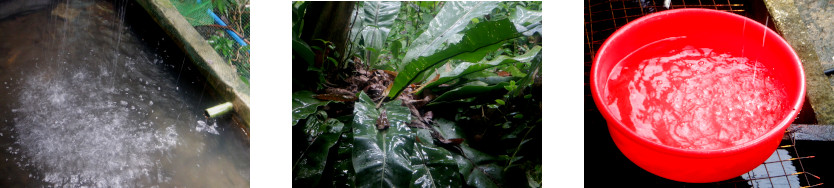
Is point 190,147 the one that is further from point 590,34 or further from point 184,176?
→ point 590,34

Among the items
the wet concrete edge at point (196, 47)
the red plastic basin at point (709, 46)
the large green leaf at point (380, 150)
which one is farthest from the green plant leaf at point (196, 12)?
the red plastic basin at point (709, 46)

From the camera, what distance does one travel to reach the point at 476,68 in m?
0.95

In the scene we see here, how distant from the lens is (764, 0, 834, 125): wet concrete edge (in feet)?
3.49

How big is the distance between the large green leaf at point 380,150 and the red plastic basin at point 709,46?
0.38 m

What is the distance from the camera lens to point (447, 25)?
1030mm

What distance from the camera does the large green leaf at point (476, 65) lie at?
0.94 metres

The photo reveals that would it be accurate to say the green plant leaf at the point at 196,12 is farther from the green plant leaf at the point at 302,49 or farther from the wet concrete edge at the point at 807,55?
the wet concrete edge at the point at 807,55

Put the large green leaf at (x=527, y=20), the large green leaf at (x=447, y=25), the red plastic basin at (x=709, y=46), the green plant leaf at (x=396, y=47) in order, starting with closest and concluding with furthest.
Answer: the red plastic basin at (x=709, y=46), the large green leaf at (x=527, y=20), the large green leaf at (x=447, y=25), the green plant leaf at (x=396, y=47)

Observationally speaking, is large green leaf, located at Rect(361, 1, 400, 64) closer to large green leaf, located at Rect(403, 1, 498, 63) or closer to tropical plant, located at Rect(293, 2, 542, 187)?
tropical plant, located at Rect(293, 2, 542, 187)

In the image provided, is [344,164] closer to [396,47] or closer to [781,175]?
[396,47]

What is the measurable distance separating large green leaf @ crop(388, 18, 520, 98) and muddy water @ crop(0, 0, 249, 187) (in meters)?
0.42

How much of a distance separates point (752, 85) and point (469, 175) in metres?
0.61

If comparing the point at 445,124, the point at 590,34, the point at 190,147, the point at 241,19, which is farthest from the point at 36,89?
the point at 590,34

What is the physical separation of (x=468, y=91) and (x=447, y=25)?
6.9 inches
